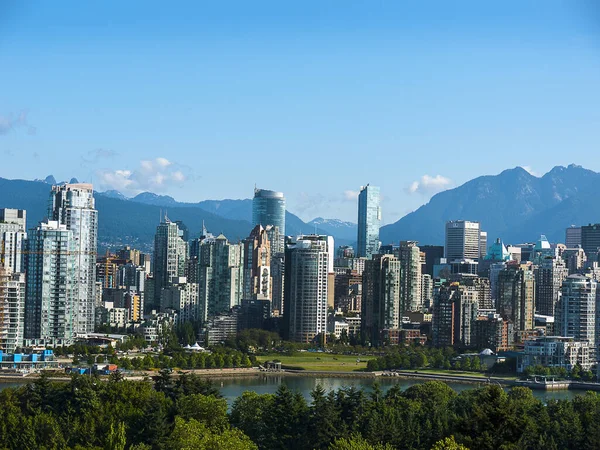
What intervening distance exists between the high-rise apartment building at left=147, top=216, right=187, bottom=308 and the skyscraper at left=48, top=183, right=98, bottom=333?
4.81 meters

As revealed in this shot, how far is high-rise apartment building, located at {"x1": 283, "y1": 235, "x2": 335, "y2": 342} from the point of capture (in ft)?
150

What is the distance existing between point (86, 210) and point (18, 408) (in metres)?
29.9

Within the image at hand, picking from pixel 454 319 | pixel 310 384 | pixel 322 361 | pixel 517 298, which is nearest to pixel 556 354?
pixel 454 319

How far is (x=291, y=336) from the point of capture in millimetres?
45656

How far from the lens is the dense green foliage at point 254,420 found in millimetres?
16781

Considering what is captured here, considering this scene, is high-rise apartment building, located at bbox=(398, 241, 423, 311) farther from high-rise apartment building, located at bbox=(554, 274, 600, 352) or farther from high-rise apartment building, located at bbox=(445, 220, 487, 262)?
high-rise apartment building, located at bbox=(445, 220, 487, 262)

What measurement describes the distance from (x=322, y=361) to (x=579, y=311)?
323 inches

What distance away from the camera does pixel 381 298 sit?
46.3 metres

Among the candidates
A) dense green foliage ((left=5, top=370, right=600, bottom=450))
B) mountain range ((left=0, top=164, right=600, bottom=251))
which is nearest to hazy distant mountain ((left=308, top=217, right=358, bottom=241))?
mountain range ((left=0, top=164, right=600, bottom=251))

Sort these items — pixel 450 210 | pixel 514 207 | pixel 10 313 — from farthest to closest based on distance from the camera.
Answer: pixel 450 210 < pixel 514 207 < pixel 10 313

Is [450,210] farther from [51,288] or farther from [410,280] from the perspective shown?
[51,288]

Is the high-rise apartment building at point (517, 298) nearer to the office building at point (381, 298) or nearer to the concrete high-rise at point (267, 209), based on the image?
the office building at point (381, 298)

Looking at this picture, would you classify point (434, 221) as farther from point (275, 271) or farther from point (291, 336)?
point (291, 336)

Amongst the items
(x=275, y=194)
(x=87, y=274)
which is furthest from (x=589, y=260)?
(x=87, y=274)
